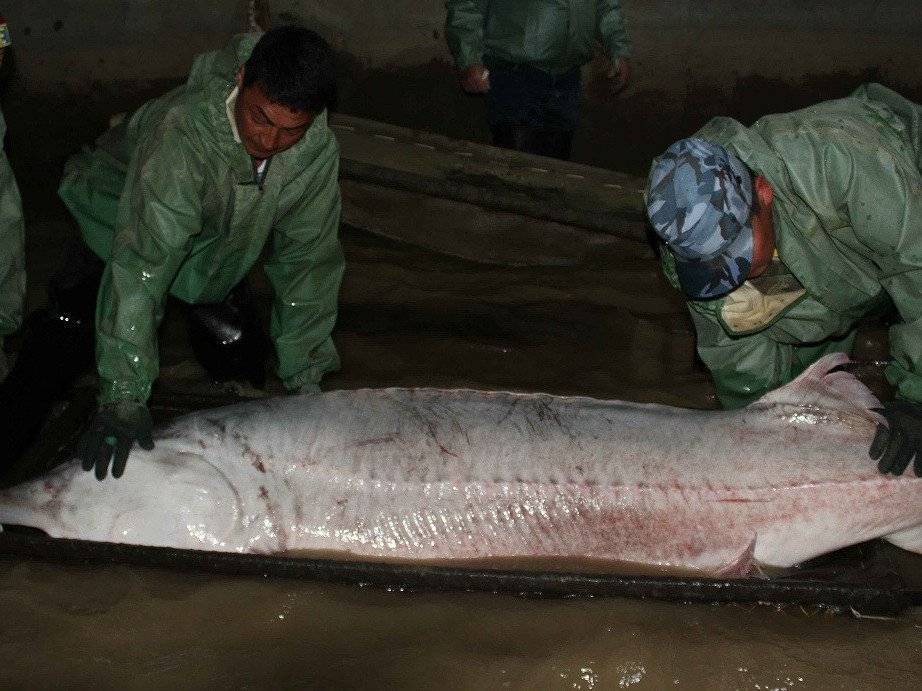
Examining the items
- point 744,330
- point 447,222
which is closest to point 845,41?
point 447,222

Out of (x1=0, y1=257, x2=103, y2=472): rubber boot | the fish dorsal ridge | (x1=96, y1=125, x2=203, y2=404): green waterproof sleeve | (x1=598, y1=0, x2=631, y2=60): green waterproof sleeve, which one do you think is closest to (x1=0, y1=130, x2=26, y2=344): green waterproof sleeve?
(x1=0, y1=257, x2=103, y2=472): rubber boot

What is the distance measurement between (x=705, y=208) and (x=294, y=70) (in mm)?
1350

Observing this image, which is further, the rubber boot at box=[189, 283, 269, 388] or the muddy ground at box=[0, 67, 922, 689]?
the rubber boot at box=[189, 283, 269, 388]

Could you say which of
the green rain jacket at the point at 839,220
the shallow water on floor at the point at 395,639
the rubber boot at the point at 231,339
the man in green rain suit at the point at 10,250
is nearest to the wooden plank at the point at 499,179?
the rubber boot at the point at 231,339

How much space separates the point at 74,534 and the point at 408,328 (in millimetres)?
2134

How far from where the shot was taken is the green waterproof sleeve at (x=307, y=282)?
3.84m

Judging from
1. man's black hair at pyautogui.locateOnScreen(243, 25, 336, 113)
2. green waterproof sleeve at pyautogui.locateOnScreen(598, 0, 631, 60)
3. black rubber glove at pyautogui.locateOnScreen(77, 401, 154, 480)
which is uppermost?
man's black hair at pyautogui.locateOnScreen(243, 25, 336, 113)

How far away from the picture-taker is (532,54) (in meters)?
5.58

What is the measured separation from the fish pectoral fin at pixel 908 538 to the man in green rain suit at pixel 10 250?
11.0 ft

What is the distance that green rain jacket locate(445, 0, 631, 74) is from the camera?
554 cm

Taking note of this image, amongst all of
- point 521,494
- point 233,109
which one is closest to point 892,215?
point 521,494

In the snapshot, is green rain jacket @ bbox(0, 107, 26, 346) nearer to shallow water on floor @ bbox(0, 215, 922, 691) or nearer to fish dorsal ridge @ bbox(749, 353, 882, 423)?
shallow water on floor @ bbox(0, 215, 922, 691)

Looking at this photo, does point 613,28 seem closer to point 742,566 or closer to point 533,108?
point 533,108

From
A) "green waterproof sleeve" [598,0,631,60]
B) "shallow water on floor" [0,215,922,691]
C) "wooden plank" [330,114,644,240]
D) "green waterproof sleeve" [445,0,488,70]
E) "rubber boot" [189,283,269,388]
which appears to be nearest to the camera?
"shallow water on floor" [0,215,922,691]
